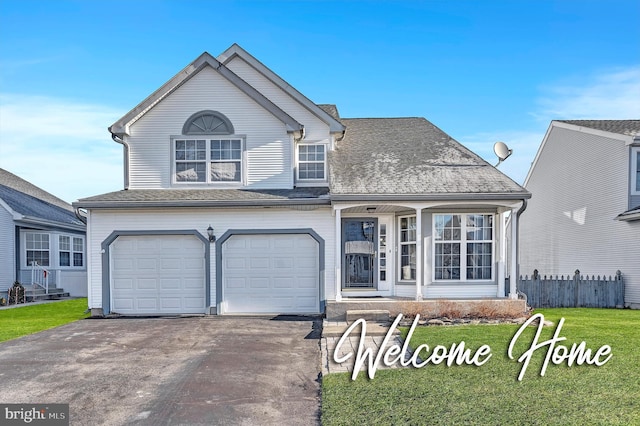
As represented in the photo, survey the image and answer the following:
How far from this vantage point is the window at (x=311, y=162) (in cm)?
1455

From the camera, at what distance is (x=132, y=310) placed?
1339 cm

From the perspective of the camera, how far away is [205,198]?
514 inches

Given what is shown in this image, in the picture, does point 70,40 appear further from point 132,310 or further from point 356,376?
point 356,376

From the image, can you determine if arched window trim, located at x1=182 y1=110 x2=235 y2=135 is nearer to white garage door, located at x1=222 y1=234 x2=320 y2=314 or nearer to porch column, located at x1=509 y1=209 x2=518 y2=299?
white garage door, located at x1=222 y1=234 x2=320 y2=314

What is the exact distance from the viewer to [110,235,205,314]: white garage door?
1341 cm

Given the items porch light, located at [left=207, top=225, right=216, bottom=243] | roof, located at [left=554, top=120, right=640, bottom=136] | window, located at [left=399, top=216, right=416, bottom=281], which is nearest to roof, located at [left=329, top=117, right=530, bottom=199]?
window, located at [left=399, top=216, right=416, bottom=281]

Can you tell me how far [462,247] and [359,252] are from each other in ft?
9.71

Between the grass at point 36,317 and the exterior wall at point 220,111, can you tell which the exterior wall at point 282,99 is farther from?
the grass at point 36,317

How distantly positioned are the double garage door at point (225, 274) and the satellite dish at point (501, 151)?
659 cm

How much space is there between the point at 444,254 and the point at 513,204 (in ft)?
7.49

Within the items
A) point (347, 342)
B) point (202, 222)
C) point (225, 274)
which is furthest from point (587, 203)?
point (202, 222)

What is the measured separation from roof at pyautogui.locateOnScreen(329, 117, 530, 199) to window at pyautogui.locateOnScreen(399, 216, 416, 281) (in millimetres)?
1302

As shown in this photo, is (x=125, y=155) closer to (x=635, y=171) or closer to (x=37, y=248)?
(x=37, y=248)

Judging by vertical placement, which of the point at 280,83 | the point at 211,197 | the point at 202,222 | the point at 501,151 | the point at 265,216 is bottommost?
the point at 202,222
